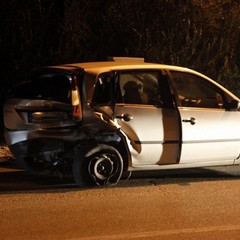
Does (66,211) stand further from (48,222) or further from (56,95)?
(56,95)

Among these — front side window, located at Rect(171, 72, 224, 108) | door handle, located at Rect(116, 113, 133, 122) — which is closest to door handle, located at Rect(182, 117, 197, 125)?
front side window, located at Rect(171, 72, 224, 108)

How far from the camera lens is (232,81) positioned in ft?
46.8

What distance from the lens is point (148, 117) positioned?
24.2 ft

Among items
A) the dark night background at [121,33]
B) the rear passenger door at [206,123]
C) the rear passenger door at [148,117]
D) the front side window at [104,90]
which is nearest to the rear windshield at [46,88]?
the front side window at [104,90]

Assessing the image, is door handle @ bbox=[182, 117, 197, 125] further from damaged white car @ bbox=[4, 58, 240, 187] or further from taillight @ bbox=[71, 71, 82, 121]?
taillight @ bbox=[71, 71, 82, 121]

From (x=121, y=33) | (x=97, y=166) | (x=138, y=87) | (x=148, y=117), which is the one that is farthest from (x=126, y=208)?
(x=121, y=33)

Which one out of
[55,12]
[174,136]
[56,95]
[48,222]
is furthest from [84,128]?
[55,12]

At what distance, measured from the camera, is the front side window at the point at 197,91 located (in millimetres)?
7797

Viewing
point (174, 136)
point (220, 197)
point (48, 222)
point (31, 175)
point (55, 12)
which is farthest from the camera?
point (55, 12)

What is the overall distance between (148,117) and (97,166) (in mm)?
898

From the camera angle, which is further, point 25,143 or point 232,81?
point 232,81

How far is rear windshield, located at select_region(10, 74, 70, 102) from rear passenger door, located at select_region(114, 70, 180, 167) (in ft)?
2.23

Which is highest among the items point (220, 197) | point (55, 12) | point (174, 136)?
point (55, 12)

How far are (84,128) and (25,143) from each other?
2.60 ft
